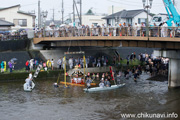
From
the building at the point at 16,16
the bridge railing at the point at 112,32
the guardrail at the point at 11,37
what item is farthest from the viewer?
the building at the point at 16,16

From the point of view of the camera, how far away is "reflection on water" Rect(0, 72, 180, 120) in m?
22.6

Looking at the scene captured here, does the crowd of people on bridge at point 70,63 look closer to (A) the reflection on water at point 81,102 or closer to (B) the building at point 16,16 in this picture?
(A) the reflection on water at point 81,102

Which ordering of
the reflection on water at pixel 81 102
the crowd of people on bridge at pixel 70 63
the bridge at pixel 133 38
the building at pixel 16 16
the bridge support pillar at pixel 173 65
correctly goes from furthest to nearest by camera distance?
the building at pixel 16 16, the crowd of people on bridge at pixel 70 63, the bridge support pillar at pixel 173 65, the bridge at pixel 133 38, the reflection on water at pixel 81 102

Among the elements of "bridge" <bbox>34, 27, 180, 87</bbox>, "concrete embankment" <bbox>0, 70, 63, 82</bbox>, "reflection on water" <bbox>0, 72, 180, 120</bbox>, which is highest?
"bridge" <bbox>34, 27, 180, 87</bbox>

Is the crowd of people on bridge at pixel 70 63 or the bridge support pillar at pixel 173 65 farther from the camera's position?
the crowd of people on bridge at pixel 70 63

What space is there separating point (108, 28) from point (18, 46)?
595 inches

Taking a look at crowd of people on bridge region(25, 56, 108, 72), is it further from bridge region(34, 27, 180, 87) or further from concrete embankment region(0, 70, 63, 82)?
bridge region(34, 27, 180, 87)

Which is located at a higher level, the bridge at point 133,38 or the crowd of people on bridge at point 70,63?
the bridge at point 133,38

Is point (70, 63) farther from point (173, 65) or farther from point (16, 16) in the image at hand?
point (16, 16)

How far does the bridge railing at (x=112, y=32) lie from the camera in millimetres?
29594

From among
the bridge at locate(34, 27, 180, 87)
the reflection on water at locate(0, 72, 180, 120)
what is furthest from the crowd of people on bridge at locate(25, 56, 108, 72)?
the reflection on water at locate(0, 72, 180, 120)

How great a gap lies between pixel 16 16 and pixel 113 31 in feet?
117

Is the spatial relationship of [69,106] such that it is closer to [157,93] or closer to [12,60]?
[157,93]

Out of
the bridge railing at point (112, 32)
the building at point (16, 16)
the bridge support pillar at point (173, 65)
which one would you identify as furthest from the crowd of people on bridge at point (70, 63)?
the building at point (16, 16)
